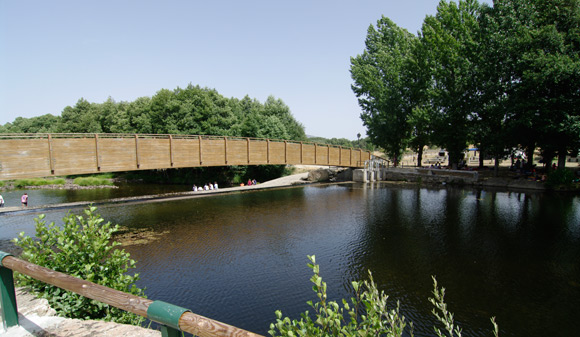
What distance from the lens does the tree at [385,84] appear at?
1901 inches

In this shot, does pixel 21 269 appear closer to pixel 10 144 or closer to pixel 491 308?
pixel 491 308

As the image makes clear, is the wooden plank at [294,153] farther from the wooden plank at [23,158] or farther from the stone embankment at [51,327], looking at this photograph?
the stone embankment at [51,327]

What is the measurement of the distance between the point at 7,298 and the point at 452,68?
47.7m

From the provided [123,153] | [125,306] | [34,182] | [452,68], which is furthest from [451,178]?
[34,182]

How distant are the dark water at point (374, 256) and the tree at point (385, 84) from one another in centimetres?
2196

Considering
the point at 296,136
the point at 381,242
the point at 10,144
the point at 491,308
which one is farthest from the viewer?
the point at 296,136

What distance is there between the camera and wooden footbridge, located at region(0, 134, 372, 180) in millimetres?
22797

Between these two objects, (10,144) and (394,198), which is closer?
(10,144)

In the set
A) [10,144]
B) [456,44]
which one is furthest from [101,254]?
[456,44]

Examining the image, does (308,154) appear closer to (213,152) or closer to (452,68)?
(213,152)

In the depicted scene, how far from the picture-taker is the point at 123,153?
27.9 m

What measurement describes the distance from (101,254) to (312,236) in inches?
551

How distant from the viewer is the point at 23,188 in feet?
158

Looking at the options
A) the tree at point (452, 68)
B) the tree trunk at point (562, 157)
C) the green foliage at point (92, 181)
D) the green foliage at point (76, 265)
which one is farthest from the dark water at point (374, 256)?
the green foliage at point (92, 181)
